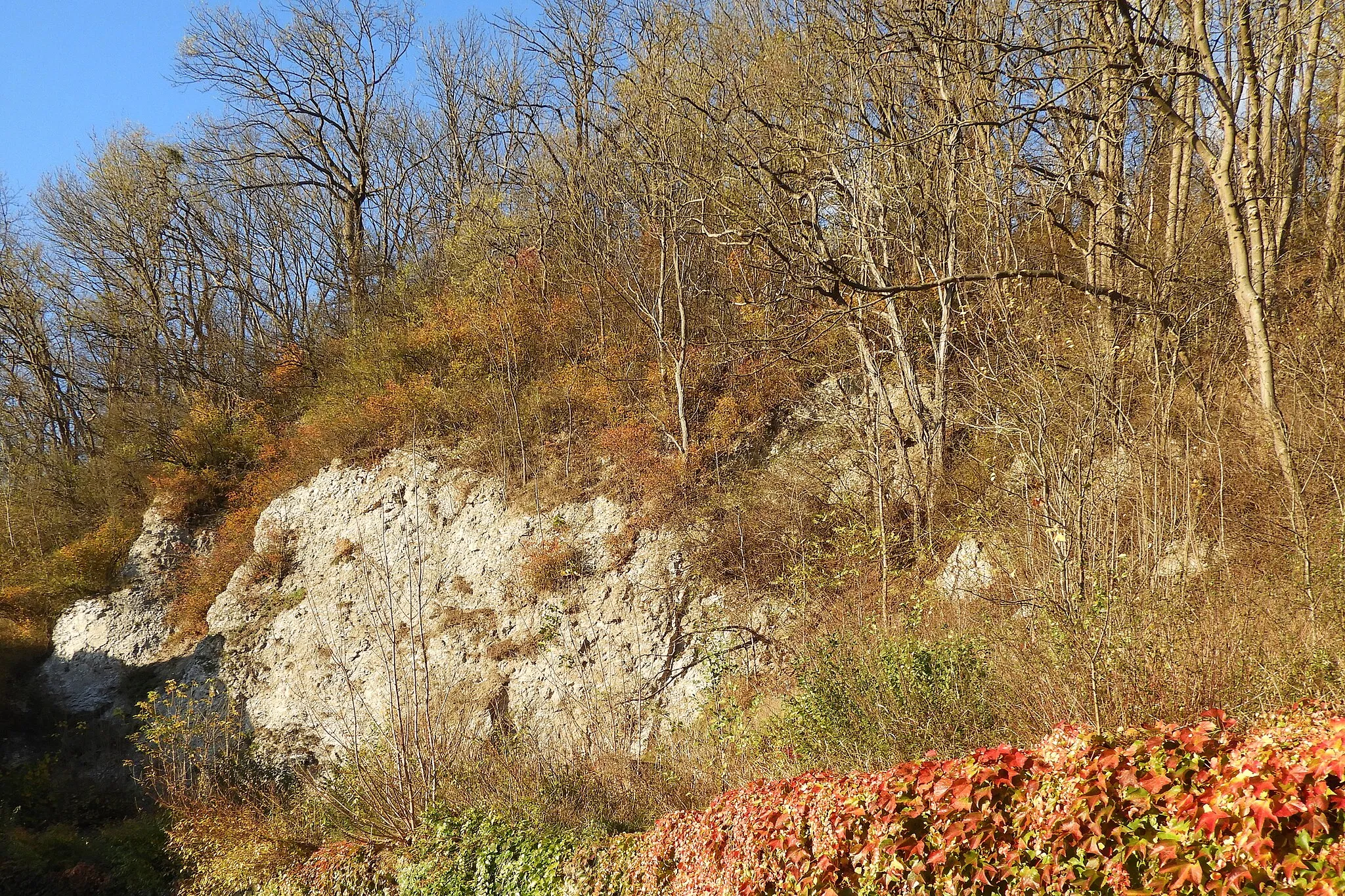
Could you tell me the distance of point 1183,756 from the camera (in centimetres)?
381

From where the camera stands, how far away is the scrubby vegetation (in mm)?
5027

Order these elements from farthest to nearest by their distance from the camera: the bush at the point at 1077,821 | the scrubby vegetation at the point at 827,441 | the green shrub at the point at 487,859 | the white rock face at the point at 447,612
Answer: the white rock face at the point at 447,612 → the green shrub at the point at 487,859 → the scrubby vegetation at the point at 827,441 → the bush at the point at 1077,821

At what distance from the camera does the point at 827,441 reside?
588 inches

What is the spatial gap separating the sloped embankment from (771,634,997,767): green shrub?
1150mm

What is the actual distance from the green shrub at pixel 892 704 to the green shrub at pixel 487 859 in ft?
7.43

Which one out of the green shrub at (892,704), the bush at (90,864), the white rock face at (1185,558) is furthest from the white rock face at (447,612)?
the white rock face at (1185,558)

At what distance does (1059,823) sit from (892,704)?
103 inches

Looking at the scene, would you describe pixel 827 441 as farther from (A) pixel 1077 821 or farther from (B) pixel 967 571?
(A) pixel 1077 821

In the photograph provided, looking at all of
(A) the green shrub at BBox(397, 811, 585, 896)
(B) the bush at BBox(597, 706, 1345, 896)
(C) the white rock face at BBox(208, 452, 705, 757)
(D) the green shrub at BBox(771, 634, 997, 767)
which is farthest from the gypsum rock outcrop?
(B) the bush at BBox(597, 706, 1345, 896)

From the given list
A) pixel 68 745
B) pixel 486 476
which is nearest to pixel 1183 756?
pixel 486 476

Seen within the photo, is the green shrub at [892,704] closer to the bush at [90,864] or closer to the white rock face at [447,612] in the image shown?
the white rock face at [447,612]

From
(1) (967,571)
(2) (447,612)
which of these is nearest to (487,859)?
(1) (967,571)

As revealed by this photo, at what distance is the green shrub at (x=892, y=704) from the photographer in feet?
20.2

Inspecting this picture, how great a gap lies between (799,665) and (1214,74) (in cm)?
618
